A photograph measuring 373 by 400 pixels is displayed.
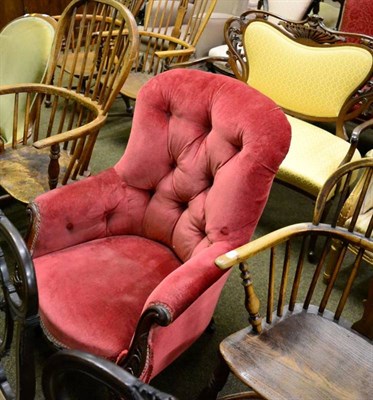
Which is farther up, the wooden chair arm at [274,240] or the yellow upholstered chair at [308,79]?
the yellow upholstered chair at [308,79]

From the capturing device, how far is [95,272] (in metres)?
1.30

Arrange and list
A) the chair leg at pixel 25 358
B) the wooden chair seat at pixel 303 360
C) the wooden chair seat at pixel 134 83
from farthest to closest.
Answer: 1. the wooden chair seat at pixel 134 83
2. the wooden chair seat at pixel 303 360
3. the chair leg at pixel 25 358

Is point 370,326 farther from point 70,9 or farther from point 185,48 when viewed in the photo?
point 185,48

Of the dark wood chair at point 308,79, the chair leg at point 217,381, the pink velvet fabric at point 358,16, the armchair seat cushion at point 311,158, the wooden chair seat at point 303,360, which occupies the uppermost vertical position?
the pink velvet fabric at point 358,16

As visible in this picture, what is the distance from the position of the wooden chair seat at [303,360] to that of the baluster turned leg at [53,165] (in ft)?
2.70

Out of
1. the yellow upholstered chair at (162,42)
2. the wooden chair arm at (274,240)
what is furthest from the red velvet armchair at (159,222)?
the yellow upholstered chair at (162,42)

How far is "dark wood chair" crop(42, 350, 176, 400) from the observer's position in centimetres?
52

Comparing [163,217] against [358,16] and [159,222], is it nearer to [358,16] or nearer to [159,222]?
[159,222]

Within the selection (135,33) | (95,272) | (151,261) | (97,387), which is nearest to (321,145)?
(135,33)

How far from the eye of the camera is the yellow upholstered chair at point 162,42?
267cm

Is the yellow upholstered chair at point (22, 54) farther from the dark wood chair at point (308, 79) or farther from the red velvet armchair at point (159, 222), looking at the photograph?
the dark wood chair at point (308, 79)

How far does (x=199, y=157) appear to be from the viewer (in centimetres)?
135

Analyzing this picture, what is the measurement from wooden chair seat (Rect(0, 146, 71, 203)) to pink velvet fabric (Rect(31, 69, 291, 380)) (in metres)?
0.34

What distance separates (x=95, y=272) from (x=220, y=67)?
2048mm
